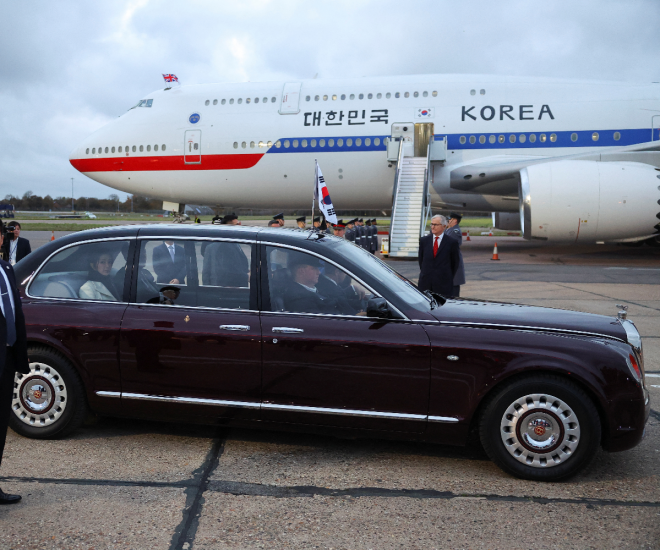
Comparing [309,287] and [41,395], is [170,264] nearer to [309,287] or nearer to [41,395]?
[309,287]

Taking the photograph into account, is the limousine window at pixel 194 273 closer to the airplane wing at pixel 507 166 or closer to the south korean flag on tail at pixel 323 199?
the south korean flag on tail at pixel 323 199

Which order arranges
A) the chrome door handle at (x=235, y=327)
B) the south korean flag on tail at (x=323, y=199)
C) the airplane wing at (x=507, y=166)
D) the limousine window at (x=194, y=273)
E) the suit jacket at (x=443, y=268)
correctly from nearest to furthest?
the chrome door handle at (x=235, y=327) < the limousine window at (x=194, y=273) < the suit jacket at (x=443, y=268) < the south korean flag on tail at (x=323, y=199) < the airplane wing at (x=507, y=166)

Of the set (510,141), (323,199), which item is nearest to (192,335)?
(323,199)

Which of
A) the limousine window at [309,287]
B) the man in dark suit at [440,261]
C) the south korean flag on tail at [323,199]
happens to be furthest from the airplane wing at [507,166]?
the limousine window at [309,287]

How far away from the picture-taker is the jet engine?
648 inches

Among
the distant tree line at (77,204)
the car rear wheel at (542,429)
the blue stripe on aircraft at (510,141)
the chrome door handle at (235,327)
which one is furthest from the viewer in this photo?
the distant tree line at (77,204)

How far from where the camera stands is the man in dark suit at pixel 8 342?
3207mm

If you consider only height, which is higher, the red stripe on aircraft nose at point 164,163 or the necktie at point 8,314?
the red stripe on aircraft nose at point 164,163

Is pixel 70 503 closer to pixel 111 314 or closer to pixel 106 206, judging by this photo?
pixel 111 314

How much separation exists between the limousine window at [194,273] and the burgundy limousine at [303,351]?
0.01 metres

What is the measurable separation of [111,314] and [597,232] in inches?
617

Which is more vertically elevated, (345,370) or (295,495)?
(345,370)

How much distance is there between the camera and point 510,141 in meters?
19.3

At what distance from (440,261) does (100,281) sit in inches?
171
